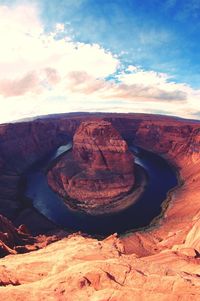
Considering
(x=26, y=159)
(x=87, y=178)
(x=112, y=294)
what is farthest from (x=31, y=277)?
(x=26, y=159)

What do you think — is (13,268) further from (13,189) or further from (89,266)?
(13,189)

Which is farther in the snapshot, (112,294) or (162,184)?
(162,184)

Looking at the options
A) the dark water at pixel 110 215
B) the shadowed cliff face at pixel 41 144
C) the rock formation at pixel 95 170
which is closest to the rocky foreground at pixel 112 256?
the shadowed cliff face at pixel 41 144

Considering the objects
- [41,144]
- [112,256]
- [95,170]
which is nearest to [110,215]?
[95,170]

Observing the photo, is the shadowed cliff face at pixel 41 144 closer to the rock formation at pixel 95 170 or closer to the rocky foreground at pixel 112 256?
the rocky foreground at pixel 112 256

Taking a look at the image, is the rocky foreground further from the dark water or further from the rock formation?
Result: the rock formation
